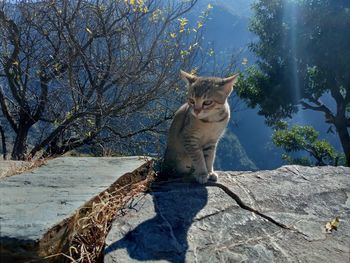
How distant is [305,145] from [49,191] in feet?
24.6

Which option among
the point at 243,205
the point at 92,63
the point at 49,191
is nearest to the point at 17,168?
the point at 49,191

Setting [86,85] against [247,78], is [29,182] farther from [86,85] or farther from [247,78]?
[247,78]

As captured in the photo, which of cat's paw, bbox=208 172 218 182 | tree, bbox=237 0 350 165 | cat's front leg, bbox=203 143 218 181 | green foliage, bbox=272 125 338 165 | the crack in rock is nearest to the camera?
the crack in rock

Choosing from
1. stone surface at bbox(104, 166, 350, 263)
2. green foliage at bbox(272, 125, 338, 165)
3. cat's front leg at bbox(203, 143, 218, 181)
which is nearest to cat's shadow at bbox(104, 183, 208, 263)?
stone surface at bbox(104, 166, 350, 263)

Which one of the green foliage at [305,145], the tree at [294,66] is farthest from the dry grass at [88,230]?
the tree at [294,66]

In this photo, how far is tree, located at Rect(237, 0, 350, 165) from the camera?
913 centimetres

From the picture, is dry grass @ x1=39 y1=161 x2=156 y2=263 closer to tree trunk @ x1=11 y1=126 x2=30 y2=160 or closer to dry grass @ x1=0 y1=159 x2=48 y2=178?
dry grass @ x1=0 y1=159 x2=48 y2=178

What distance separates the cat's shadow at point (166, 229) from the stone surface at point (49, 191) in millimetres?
310

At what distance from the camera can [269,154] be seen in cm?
2689

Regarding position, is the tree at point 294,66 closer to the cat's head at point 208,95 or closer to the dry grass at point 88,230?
the cat's head at point 208,95

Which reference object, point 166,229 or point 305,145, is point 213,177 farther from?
point 305,145

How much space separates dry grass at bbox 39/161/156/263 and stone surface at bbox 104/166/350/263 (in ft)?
0.21

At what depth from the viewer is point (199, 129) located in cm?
Result: 328

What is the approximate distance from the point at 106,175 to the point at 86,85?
3788 millimetres
